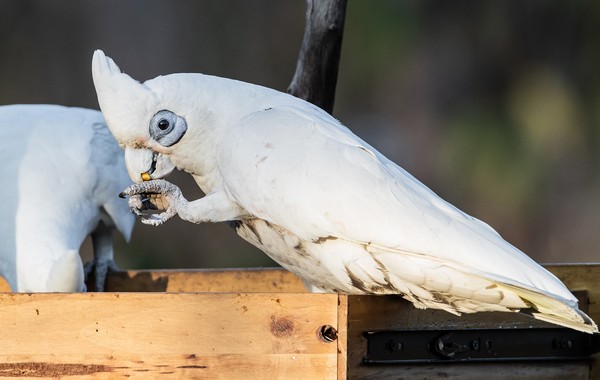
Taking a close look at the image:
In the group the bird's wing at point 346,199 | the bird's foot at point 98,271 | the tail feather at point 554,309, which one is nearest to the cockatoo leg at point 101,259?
the bird's foot at point 98,271

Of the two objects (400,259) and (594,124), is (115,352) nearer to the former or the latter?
(400,259)

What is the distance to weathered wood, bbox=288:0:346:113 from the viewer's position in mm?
2262

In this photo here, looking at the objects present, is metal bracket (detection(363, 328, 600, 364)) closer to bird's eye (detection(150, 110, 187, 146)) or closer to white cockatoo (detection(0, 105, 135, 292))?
bird's eye (detection(150, 110, 187, 146))

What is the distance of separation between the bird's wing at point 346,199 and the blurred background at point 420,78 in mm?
3794

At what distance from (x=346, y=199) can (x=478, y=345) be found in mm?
491

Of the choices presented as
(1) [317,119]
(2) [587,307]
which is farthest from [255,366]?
(2) [587,307]

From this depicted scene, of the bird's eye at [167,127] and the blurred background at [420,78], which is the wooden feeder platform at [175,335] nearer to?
the bird's eye at [167,127]

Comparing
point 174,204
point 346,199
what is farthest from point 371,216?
point 174,204

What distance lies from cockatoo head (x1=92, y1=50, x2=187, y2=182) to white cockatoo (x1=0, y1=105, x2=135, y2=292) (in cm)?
47

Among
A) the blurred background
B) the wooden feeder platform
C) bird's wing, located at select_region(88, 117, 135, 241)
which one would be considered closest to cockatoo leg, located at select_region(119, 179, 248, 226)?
the wooden feeder platform

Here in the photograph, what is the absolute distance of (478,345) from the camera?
1803 millimetres

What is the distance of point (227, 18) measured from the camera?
579cm

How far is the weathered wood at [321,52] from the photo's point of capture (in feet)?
7.42

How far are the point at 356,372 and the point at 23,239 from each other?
951 mm
